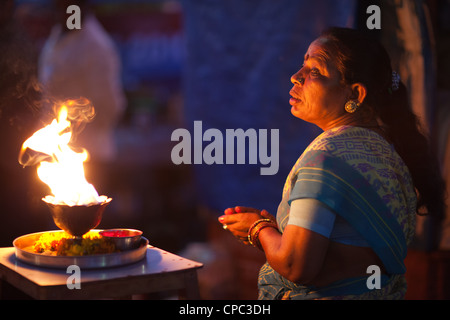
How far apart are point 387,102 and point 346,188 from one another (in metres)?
0.58

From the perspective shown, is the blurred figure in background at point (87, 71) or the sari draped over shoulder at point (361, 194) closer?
the sari draped over shoulder at point (361, 194)

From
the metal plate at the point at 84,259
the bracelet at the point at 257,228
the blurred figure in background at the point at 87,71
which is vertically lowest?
the metal plate at the point at 84,259

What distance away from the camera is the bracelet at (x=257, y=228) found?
8.00 ft

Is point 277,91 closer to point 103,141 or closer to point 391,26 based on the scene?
point 391,26

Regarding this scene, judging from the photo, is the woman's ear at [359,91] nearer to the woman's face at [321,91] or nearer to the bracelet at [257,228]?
the woman's face at [321,91]

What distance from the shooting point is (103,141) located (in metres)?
6.23

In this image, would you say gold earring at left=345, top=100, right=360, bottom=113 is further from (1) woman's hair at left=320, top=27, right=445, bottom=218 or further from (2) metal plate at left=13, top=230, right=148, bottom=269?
(2) metal plate at left=13, top=230, right=148, bottom=269

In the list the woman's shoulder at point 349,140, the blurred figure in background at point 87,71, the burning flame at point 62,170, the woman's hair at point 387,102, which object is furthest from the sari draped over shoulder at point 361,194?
the blurred figure in background at point 87,71

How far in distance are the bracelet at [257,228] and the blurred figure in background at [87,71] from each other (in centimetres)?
381

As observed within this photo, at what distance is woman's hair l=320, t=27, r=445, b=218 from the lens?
2.41 metres

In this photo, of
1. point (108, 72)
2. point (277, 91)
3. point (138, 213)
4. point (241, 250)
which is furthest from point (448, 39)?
point (138, 213)

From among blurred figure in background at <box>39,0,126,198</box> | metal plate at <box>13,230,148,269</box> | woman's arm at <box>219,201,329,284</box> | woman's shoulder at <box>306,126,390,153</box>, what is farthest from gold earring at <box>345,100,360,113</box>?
blurred figure in background at <box>39,0,126,198</box>

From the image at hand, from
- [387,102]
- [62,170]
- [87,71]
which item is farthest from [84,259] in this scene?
[87,71]
